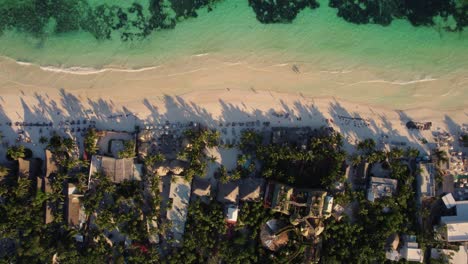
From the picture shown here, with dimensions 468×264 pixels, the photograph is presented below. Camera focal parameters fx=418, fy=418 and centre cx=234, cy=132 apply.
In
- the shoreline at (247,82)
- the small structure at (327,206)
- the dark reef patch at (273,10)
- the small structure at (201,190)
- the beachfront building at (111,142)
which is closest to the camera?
the small structure at (327,206)

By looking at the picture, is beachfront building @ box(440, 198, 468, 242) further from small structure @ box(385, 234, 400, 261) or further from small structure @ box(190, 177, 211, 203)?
small structure @ box(190, 177, 211, 203)

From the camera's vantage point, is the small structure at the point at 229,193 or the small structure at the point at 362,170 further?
the small structure at the point at 362,170

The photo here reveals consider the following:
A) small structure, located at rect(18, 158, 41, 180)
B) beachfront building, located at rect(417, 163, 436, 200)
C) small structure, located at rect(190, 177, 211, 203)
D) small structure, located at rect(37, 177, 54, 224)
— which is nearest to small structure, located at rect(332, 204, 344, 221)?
beachfront building, located at rect(417, 163, 436, 200)

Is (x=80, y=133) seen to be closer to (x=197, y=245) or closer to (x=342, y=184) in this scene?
(x=197, y=245)

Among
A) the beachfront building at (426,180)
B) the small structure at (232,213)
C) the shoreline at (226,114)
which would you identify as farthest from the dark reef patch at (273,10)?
the beachfront building at (426,180)

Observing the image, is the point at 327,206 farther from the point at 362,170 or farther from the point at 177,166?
the point at 177,166

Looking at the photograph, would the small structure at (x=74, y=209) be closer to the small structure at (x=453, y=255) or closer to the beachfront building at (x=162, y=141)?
the beachfront building at (x=162, y=141)

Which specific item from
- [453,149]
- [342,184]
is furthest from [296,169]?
[453,149]

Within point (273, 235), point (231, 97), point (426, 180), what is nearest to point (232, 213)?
point (273, 235)
